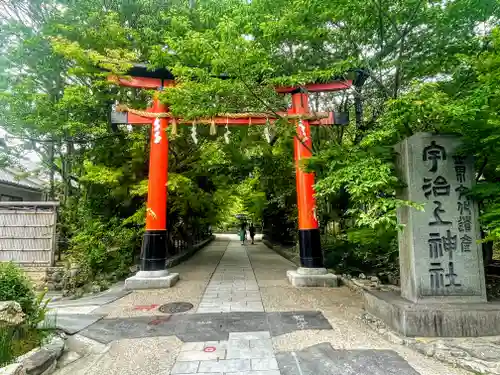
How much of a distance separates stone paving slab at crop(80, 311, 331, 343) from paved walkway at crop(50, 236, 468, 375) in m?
0.02

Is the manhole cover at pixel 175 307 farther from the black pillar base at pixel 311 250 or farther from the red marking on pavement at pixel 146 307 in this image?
the black pillar base at pixel 311 250

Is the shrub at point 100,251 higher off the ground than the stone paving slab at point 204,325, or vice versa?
the shrub at point 100,251

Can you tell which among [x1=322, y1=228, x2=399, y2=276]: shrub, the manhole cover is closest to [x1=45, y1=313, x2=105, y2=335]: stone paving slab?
the manhole cover

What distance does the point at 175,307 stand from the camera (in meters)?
6.30

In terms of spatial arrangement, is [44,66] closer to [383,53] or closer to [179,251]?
[179,251]

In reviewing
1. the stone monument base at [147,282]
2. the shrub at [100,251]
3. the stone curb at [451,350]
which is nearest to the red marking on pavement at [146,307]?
the stone monument base at [147,282]

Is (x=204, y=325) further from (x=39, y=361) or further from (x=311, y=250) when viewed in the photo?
(x=311, y=250)

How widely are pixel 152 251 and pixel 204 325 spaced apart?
12.3 feet

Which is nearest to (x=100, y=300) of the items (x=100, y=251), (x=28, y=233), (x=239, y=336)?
(x=100, y=251)

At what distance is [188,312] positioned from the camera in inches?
233

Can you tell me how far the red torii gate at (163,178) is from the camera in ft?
26.9

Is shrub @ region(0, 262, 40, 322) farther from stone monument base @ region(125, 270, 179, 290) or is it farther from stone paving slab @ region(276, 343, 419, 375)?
stone paving slab @ region(276, 343, 419, 375)

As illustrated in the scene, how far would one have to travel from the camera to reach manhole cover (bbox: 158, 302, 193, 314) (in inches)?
237

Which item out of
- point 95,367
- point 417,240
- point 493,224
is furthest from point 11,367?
point 493,224
